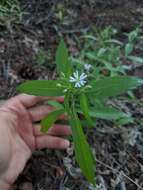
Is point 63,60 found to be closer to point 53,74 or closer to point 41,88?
point 41,88

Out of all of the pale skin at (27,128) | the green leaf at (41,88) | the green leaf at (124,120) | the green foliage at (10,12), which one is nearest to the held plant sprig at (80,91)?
the green leaf at (41,88)

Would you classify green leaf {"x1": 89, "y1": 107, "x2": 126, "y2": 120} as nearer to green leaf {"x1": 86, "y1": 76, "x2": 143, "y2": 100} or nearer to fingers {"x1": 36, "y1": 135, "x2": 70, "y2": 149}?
green leaf {"x1": 86, "y1": 76, "x2": 143, "y2": 100}

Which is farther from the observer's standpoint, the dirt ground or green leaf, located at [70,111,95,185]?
the dirt ground

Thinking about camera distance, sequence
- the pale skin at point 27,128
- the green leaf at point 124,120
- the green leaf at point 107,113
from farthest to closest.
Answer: the green leaf at point 124,120
the pale skin at point 27,128
the green leaf at point 107,113

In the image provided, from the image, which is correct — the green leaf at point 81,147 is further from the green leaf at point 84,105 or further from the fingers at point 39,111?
the fingers at point 39,111

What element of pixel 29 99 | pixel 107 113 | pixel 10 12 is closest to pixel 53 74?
pixel 29 99

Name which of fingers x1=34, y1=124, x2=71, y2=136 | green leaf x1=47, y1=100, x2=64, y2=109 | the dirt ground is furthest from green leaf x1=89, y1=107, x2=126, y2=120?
the dirt ground
